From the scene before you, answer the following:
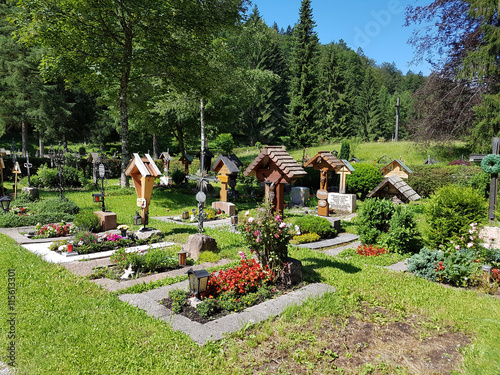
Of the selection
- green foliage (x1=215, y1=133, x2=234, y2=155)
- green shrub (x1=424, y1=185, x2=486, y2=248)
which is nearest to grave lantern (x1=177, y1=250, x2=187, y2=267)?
green shrub (x1=424, y1=185, x2=486, y2=248)

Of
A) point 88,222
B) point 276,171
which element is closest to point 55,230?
point 88,222

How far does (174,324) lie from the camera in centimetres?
470

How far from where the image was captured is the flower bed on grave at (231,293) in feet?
16.7

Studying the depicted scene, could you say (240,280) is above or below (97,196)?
below

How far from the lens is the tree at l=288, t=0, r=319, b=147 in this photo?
4091 centimetres

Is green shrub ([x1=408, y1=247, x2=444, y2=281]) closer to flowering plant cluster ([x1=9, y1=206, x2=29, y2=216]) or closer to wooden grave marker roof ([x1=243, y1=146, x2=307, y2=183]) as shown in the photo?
wooden grave marker roof ([x1=243, y1=146, x2=307, y2=183])

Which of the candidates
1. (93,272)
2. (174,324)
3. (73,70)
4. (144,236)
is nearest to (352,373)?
(174,324)

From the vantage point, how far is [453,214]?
7777 millimetres

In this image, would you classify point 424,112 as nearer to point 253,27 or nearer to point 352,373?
point 253,27

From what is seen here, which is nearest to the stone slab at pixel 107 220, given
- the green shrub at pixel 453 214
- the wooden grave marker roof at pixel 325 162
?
the wooden grave marker roof at pixel 325 162

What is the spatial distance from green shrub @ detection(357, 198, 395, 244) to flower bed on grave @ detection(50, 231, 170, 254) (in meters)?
5.96

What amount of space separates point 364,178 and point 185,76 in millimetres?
10889

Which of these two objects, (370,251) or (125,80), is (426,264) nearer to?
(370,251)

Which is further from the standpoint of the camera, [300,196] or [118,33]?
[300,196]
